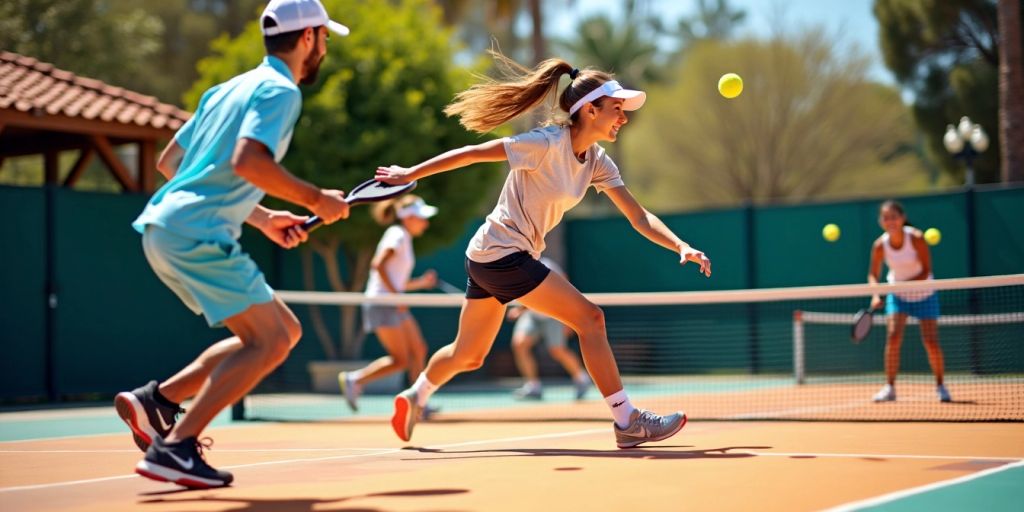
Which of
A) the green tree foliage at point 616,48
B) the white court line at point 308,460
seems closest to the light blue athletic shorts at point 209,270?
the white court line at point 308,460

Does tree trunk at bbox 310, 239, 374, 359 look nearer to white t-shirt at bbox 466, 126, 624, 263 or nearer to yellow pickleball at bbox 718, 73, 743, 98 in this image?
yellow pickleball at bbox 718, 73, 743, 98

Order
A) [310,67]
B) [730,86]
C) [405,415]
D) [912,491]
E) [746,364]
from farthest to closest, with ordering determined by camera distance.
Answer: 1. [746,364]
2. [730,86]
3. [405,415]
4. [310,67]
5. [912,491]

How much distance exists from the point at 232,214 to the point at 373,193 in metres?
0.86

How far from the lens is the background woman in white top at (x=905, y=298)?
11133mm

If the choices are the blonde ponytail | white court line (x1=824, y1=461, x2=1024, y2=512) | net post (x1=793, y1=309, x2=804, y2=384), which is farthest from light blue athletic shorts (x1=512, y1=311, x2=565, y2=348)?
white court line (x1=824, y1=461, x2=1024, y2=512)

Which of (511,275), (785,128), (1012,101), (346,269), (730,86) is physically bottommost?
(346,269)

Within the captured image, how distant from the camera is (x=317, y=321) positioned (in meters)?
16.6

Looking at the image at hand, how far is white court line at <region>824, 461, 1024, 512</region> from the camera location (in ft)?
14.3

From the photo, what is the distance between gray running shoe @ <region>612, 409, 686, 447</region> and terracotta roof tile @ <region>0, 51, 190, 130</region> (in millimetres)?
10097

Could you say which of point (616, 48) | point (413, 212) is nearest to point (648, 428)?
point (413, 212)

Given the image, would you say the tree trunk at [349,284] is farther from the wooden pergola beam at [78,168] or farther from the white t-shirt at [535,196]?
the white t-shirt at [535,196]

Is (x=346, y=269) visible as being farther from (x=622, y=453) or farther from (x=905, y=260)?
(x=622, y=453)

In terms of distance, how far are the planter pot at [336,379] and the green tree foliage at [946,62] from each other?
15.8 meters

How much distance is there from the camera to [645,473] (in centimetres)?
550
